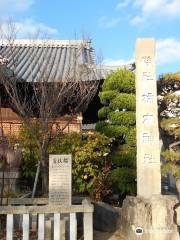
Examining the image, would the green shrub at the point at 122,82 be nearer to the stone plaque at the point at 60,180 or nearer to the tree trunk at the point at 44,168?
the tree trunk at the point at 44,168

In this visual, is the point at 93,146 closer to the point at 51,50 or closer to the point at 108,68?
the point at 108,68

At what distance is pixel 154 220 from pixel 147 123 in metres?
1.79

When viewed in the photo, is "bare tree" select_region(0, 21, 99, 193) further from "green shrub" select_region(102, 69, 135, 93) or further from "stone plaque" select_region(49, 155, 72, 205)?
"stone plaque" select_region(49, 155, 72, 205)

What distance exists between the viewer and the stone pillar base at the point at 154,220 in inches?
284

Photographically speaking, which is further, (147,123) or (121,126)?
(121,126)

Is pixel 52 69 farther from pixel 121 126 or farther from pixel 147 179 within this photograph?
pixel 147 179

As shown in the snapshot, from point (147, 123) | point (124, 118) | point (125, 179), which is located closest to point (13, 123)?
point (124, 118)

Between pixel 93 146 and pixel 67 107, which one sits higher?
pixel 67 107

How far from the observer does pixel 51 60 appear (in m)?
18.3

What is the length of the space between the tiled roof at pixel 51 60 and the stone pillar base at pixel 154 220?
4.15 metres

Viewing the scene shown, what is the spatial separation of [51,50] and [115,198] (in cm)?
1225

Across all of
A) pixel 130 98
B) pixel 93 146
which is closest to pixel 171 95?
pixel 130 98

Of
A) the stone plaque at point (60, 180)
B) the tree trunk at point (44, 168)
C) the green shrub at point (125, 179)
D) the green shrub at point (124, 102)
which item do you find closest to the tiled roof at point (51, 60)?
the green shrub at point (124, 102)

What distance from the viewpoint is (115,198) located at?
10.6 metres
